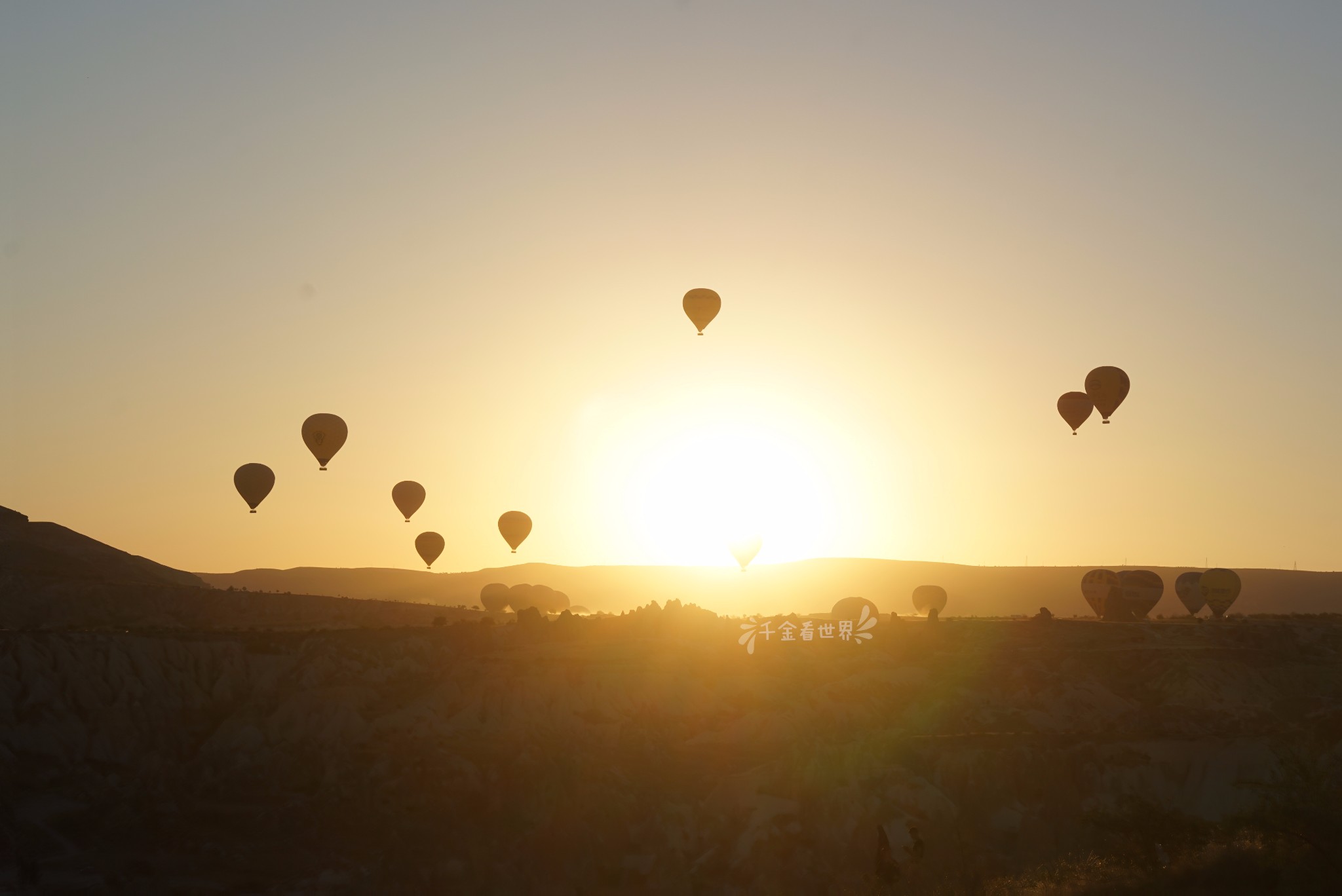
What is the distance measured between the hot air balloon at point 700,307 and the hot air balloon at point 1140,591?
4346cm

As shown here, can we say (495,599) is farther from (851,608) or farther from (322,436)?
(322,436)

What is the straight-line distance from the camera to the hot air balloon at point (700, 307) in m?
73.1

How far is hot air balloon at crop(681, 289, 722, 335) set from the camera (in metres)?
73.1

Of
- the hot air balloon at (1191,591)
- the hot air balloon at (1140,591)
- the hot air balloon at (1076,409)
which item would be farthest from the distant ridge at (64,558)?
the hot air balloon at (1191,591)

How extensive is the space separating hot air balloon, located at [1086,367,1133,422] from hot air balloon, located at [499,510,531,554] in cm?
5017

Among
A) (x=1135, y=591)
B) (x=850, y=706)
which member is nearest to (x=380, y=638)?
(x=850, y=706)

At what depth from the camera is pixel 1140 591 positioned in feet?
303

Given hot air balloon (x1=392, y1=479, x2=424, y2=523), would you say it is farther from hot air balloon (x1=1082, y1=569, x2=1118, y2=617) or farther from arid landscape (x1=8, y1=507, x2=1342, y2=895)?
hot air balloon (x1=1082, y1=569, x2=1118, y2=617)

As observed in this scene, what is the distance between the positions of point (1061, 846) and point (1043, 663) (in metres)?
15.6

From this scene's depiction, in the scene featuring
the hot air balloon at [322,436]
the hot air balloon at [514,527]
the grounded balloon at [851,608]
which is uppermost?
the hot air balloon at [322,436]

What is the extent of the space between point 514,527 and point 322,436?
26.2 meters

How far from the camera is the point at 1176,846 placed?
44.2 metres

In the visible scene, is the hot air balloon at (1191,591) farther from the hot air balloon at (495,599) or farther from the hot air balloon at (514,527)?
the hot air balloon at (495,599)

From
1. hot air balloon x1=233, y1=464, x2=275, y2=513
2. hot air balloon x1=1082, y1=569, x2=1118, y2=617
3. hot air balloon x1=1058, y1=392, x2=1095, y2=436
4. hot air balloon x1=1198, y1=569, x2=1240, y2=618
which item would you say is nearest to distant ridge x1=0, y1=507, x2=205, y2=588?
hot air balloon x1=233, y1=464, x2=275, y2=513
